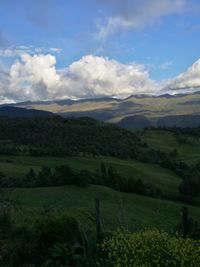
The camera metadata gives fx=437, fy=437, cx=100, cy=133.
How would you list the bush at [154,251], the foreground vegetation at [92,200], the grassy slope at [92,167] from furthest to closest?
1. the grassy slope at [92,167]
2. the foreground vegetation at [92,200]
3. the bush at [154,251]

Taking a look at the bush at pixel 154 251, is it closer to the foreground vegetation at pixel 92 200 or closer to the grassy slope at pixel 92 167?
the foreground vegetation at pixel 92 200

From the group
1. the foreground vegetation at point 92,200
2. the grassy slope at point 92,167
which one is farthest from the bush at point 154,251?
the grassy slope at point 92,167

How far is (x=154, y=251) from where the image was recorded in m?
9.14

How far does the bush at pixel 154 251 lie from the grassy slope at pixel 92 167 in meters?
87.3

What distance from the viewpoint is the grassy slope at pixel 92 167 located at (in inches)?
4016

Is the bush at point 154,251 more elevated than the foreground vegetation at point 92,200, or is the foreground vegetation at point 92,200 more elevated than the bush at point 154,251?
the bush at point 154,251

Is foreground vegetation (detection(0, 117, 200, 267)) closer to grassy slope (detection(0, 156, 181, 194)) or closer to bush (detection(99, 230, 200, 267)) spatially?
bush (detection(99, 230, 200, 267))

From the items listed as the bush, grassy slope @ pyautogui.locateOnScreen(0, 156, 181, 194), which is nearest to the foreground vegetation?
the bush

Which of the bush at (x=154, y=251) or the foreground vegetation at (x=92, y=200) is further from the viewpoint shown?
the foreground vegetation at (x=92, y=200)

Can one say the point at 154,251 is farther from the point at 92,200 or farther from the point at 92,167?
the point at 92,167

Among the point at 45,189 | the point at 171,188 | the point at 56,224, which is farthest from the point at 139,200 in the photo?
the point at 56,224

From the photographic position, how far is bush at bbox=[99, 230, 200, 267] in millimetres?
8641

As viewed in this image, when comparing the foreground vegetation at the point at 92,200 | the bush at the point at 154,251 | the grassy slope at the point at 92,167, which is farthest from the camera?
the grassy slope at the point at 92,167

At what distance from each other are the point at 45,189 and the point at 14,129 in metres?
122
